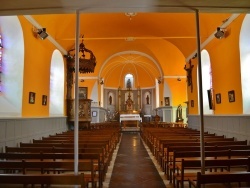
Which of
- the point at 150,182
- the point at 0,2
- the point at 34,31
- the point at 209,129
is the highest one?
the point at 34,31

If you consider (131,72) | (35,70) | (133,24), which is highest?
(133,24)

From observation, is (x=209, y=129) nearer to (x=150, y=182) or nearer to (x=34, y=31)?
(x=150, y=182)

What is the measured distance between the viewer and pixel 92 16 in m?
12.1

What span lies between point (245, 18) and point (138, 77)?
20.9 m

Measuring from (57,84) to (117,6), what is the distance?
949 centimetres

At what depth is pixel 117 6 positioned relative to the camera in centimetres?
318

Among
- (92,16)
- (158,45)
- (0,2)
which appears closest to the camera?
(0,2)

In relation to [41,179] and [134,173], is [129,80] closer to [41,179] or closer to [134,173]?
[134,173]

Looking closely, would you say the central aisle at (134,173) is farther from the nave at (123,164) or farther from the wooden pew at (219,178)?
the wooden pew at (219,178)

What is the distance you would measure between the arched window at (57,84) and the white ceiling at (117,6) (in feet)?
28.1

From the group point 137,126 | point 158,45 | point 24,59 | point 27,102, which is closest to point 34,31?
point 24,59

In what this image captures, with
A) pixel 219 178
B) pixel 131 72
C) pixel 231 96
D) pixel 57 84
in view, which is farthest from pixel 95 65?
pixel 131 72

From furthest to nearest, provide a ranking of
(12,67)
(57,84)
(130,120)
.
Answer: (130,120) < (57,84) < (12,67)

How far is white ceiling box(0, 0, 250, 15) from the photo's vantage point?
3.07 m
